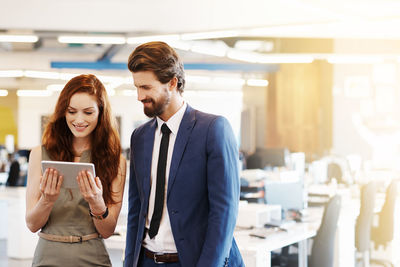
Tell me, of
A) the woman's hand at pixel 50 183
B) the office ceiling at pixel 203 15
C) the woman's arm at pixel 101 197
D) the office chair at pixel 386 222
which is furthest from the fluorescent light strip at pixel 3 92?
the woman's hand at pixel 50 183

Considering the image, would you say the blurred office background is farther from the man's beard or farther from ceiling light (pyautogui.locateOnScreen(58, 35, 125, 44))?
the man's beard

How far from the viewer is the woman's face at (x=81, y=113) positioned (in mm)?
2596

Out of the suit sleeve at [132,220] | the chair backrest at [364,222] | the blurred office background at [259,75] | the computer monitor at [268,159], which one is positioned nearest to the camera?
the suit sleeve at [132,220]

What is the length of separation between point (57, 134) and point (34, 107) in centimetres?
1853

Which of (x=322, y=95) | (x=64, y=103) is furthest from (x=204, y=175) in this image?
(x=322, y=95)

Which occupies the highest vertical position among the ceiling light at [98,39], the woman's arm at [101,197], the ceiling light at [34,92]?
the ceiling light at [98,39]

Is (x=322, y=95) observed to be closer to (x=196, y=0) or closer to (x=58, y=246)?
(x=196, y=0)

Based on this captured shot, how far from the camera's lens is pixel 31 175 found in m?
2.62

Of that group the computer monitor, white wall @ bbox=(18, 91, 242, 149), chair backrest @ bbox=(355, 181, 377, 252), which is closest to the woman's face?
chair backrest @ bbox=(355, 181, 377, 252)

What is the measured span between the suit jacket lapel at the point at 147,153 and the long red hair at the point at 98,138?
0.19m

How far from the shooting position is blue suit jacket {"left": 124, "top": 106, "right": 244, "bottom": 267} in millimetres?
2404

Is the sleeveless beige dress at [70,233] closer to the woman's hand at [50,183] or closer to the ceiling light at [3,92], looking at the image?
the woman's hand at [50,183]

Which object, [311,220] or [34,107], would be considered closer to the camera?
[311,220]

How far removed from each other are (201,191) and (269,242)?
2.23 m
